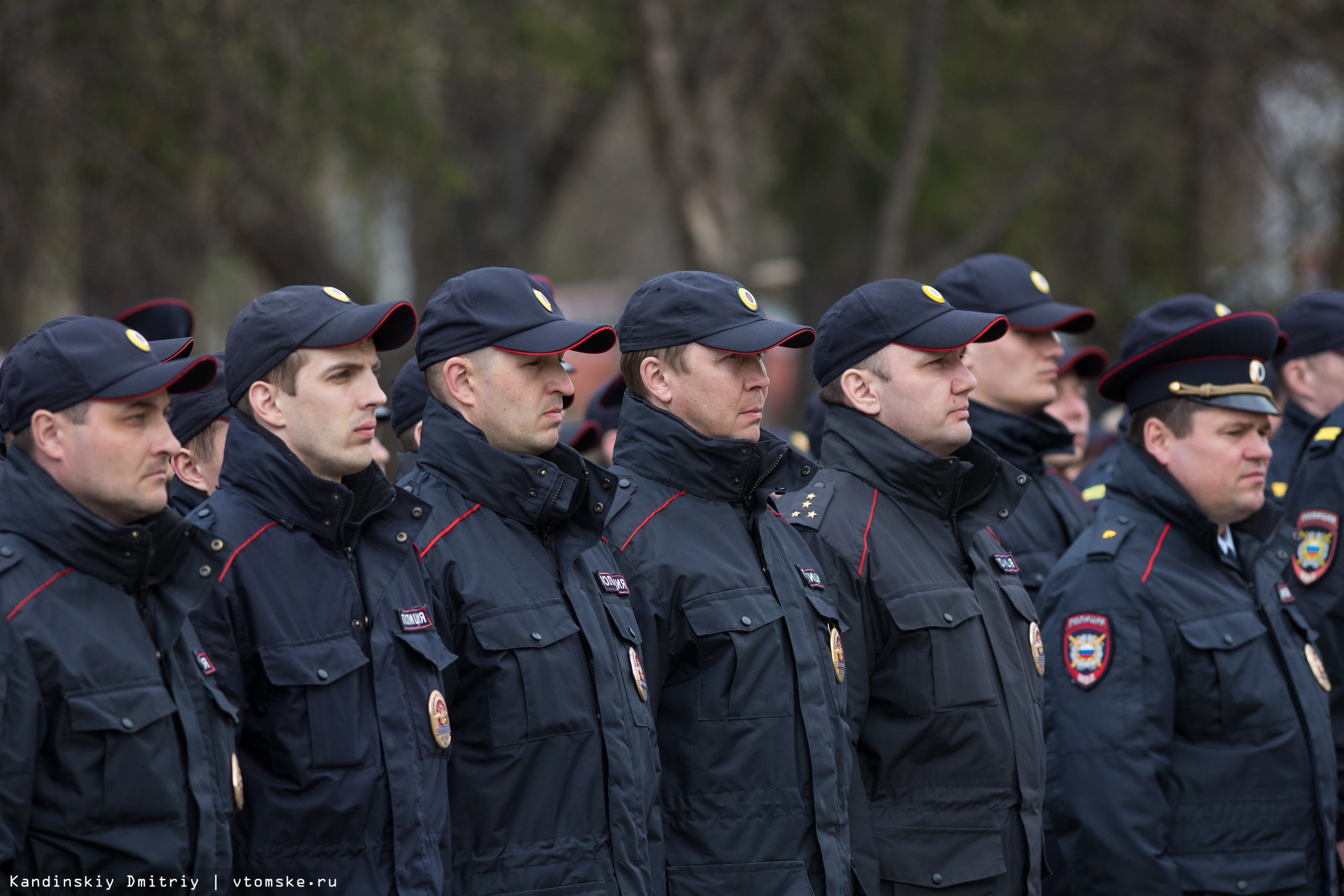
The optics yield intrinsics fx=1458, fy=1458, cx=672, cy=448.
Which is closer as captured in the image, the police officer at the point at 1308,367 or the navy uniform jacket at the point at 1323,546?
the navy uniform jacket at the point at 1323,546

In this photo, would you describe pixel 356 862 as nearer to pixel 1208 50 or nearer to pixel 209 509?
pixel 209 509

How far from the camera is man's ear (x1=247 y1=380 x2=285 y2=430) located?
134 inches

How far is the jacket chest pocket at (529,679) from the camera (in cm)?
341

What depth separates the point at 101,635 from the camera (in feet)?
9.45

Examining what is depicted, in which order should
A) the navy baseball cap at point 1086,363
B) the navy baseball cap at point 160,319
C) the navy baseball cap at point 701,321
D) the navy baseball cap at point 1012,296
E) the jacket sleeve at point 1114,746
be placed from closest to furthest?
the navy baseball cap at point 701,321, the jacket sleeve at point 1114,746, the navy baseball cap at point 160,319, the navy baseball cap at point 1012,296, the navy baseball cap at point 1086,363

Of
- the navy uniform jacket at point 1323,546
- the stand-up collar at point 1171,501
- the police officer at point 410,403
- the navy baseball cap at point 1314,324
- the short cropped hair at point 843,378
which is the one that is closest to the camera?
the short cropped hair at point 843,378

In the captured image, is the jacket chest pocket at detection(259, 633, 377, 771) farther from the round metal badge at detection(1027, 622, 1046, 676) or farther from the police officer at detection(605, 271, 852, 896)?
the round metal badge at detection(1027, 622, 1046, 676)

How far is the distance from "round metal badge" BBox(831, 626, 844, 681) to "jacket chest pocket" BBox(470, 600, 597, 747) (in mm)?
728

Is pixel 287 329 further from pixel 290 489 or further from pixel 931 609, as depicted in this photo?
pixel 931 609

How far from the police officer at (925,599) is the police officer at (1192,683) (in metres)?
0.27

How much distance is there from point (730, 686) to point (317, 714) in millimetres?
1099

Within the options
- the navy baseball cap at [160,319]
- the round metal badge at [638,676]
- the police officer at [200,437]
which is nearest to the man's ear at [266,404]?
the police officer at [200,437]

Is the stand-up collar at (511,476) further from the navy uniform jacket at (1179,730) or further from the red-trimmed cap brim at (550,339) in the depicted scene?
the navy uniform jacket at (1179,730)

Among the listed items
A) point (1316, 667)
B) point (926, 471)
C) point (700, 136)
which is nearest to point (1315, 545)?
point (1316, 667)
